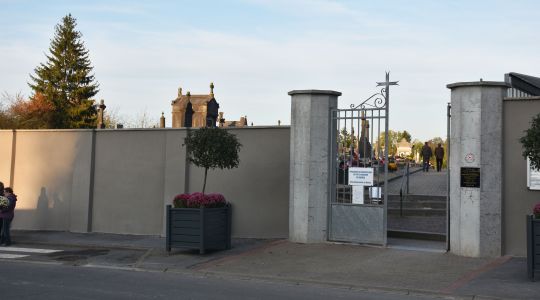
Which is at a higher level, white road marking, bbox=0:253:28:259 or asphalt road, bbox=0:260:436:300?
asphalt road, bbox=0:260:436:300

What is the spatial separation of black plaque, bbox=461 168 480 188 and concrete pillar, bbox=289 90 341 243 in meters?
2.84

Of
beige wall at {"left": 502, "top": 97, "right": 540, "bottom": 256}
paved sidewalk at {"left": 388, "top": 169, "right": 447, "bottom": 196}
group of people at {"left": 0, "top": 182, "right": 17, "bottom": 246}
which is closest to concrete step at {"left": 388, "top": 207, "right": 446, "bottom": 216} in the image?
paved sidewalk at {"left": 388, "top": 169, "right": 447, "bottom": 196}

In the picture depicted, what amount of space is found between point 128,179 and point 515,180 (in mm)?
9556

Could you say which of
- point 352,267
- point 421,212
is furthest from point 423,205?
point 352,267

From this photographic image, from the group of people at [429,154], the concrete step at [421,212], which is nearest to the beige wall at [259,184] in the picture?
the concrete step at [421,212]

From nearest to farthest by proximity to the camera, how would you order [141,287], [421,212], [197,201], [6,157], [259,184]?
[141,287]
[197,201]
[259,184]
[421,212]
[6,157]

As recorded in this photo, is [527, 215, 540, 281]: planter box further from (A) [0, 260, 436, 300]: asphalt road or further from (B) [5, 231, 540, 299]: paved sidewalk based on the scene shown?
(A) [0, 260, 436, 300]: asphalt road

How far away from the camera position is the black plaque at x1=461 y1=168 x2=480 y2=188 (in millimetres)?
11109

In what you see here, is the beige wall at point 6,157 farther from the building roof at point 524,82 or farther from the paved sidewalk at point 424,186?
the building roof at point 524,82

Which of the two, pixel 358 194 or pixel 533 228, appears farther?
pixel 358 194

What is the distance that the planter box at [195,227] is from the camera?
11.8 meters

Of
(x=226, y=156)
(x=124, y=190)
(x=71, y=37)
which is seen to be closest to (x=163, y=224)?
(x=124, y=190)

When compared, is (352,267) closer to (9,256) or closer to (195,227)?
(195,227)

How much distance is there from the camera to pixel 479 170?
36.4 ft
